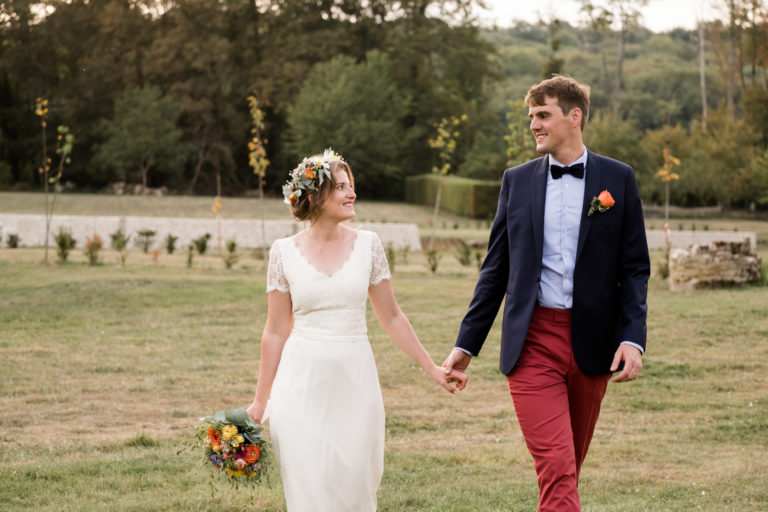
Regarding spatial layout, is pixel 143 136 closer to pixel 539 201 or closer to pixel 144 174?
pixel 144 174

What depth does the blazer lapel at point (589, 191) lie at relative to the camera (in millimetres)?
4102

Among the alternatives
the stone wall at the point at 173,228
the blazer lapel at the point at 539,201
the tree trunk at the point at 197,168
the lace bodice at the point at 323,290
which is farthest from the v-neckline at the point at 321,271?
the tree trunk at the point at 197,168

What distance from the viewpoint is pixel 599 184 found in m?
4.20

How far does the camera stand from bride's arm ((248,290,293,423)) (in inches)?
166

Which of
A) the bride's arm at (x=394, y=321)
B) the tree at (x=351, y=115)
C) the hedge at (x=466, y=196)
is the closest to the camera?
the bride's arm at (x=394, y=321)

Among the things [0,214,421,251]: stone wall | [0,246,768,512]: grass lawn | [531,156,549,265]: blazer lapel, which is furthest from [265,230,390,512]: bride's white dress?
[0,214,421,251]: stone wall

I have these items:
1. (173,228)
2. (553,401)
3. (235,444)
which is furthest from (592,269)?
(173,228)

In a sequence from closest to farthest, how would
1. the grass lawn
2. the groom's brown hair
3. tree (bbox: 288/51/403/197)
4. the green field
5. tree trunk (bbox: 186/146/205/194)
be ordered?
the groom's brown hair < the grass lawn < the green field < tree (bbox: 288/51/403/197) < tree trunk (bbox: 186/146/205/194)

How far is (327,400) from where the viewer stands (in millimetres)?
4078

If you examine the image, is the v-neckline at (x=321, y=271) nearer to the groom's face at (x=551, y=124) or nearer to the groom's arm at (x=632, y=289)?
the groom's face at (x=551, y=124)

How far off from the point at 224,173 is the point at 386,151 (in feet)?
33.8

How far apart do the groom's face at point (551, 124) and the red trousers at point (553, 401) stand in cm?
72

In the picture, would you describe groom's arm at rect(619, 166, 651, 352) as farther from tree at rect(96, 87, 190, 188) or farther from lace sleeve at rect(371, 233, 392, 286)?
tree at rect(96, 87, 190, 188)

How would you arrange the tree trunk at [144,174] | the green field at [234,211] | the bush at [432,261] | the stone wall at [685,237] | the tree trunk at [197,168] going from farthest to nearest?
1. the tree trunk at [197,168]
2. the tree trunk at [144,174]
3. the green field at [234,211]
4. the stone wall at [685,237]
5. the bush at [432,261]
